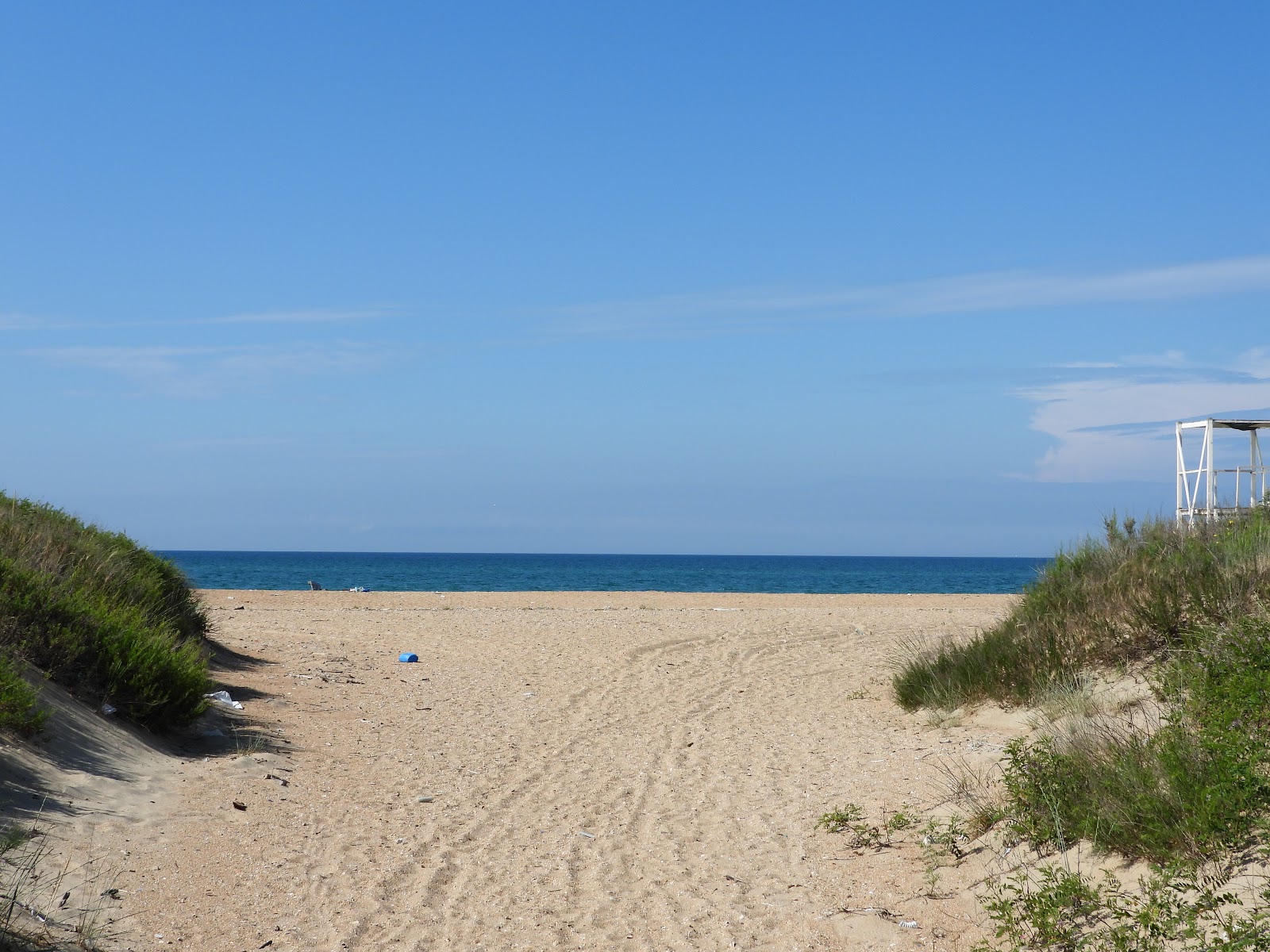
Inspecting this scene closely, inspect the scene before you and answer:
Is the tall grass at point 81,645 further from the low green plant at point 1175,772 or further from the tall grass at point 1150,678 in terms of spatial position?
the tall grass at point 1150,678

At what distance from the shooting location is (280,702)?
10.5 m

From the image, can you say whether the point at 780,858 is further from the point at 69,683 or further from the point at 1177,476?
the point at 1177,476

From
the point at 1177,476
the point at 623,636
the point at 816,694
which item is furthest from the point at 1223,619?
the point at 1177,476

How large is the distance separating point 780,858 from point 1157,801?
2197 mm

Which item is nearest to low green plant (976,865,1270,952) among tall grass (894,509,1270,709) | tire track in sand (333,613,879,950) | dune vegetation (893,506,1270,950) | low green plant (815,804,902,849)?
dune vegetation (893,506,1270,950)

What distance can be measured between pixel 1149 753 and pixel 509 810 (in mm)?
4034

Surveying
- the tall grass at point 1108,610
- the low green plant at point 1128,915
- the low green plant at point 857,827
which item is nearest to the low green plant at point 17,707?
the low green plant at point 857,827

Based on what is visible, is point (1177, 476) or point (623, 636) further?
point (1177, 476)

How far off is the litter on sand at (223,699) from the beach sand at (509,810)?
19 cm

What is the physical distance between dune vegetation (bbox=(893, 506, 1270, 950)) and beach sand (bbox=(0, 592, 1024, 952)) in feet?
1.43

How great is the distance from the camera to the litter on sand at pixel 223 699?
9.75 m

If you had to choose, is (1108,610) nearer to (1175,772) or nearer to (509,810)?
(1175,772)

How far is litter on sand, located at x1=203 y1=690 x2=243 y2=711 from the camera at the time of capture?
9.75 m

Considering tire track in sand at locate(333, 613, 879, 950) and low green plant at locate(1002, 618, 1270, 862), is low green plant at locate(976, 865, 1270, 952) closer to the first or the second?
low green plant at locate(1002, 618, 1270, 862)
